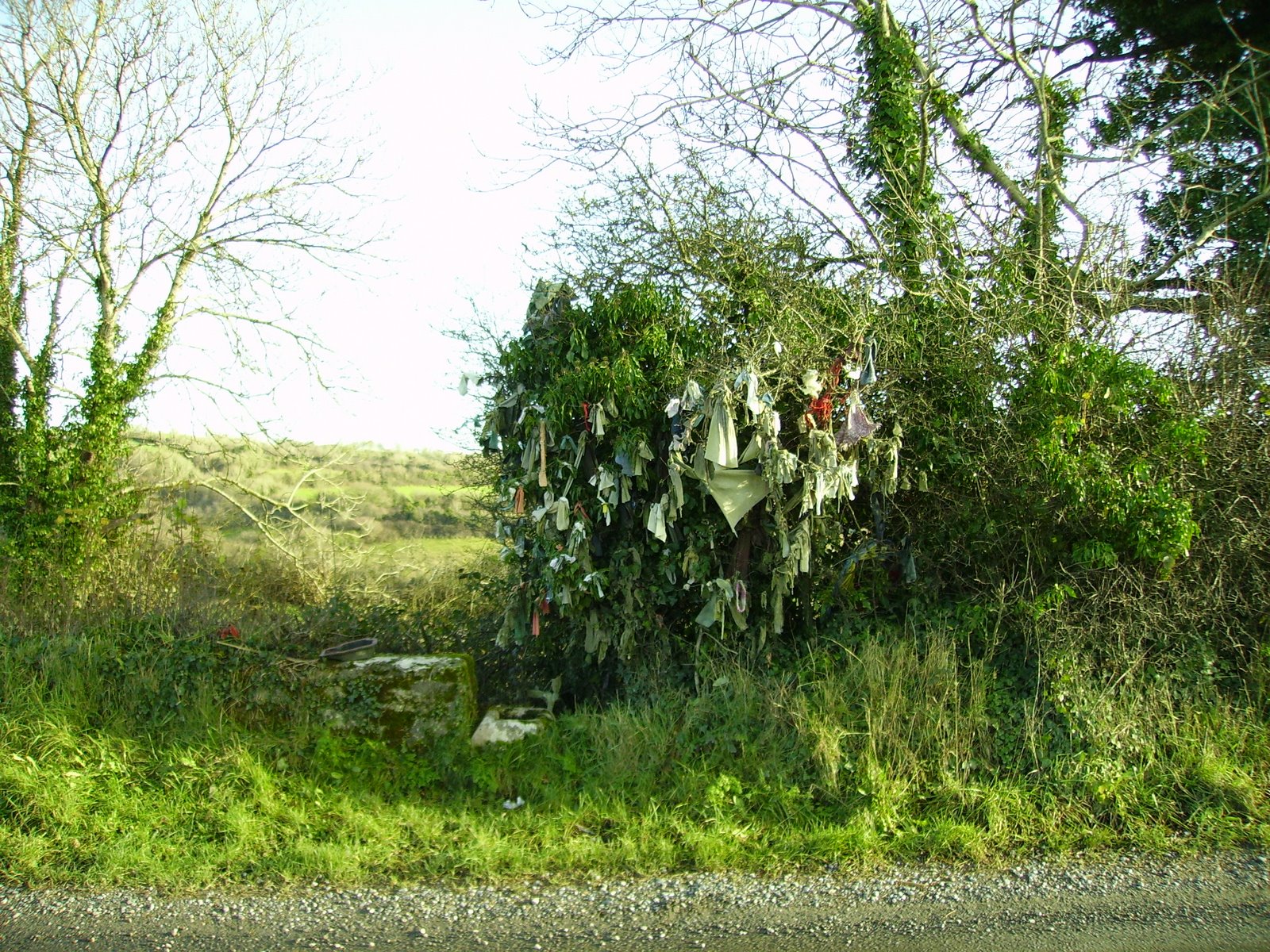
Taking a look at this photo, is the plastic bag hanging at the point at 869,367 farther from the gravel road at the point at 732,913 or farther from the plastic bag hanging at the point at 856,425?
the gravel road at the point at 732,913

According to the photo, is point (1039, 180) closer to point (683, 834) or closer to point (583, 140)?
point (583, 140)

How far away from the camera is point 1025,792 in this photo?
16.1 feet

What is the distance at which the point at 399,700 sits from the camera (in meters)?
6.00

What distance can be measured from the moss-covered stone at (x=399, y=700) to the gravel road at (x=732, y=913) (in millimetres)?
1614

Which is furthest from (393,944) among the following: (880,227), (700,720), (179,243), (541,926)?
(179,243)

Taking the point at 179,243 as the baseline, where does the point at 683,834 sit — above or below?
below

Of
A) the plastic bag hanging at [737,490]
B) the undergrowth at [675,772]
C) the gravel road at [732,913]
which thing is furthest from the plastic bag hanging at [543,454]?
the gravel road at [732,913]

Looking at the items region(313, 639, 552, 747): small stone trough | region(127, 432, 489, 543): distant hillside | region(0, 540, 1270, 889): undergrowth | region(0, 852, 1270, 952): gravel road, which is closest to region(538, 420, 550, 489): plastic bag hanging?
region(313, 639, 552, 747): small stone trough

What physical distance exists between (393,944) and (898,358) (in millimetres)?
4697

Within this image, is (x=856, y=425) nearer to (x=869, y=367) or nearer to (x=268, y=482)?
(x=869, y=367)

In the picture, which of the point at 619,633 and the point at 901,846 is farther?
the point at 619,633

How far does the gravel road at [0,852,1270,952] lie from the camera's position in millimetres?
3795

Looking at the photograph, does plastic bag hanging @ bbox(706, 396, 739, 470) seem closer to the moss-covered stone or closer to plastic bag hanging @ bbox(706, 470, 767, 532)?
plastic bag hanging @ bbox(706, 470, 767, 532)

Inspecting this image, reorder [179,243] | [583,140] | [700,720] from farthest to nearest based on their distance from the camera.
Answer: [179,243] → [583,140] → [700,720]
